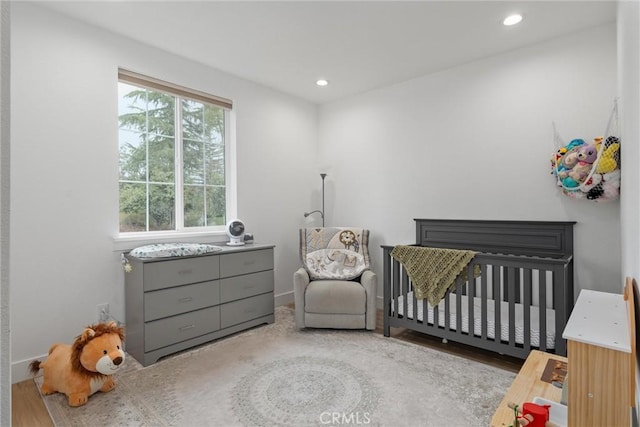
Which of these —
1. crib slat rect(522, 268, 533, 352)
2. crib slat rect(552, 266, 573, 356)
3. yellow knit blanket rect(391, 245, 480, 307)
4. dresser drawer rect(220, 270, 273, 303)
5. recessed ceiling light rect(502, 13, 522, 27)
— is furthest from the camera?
dresser drawer rect(220, 270, 273, 303)

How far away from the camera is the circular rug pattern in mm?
1745

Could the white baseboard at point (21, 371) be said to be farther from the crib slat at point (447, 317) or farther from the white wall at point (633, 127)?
the white wall at point (633, 127)

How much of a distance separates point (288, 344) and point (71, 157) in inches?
84.5

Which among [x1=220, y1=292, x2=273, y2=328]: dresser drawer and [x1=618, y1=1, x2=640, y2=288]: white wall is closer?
[x1=618, y1=1, x2=640, y2=288]: white wall

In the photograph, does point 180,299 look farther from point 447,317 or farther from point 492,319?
point 492,319

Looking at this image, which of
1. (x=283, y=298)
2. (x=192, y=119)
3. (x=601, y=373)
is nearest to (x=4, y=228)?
(x=601, y=373)

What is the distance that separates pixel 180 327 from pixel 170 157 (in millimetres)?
1511

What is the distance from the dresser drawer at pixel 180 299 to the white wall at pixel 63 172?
45cm

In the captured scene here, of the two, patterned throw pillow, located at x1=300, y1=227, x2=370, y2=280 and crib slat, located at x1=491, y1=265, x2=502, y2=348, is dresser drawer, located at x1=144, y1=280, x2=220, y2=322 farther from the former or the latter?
crib slat, located at x1=491, y1=265, x2=502, y2=348

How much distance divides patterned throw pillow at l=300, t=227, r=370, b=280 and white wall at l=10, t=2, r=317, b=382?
5.54ft

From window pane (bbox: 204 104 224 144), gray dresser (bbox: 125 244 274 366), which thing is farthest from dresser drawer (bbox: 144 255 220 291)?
window pane (bbox: 204 104 224 144)

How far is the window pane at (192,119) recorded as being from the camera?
310 centimetres

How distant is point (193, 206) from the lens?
3.17 metres

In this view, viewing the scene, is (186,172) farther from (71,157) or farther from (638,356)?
(638,356)
